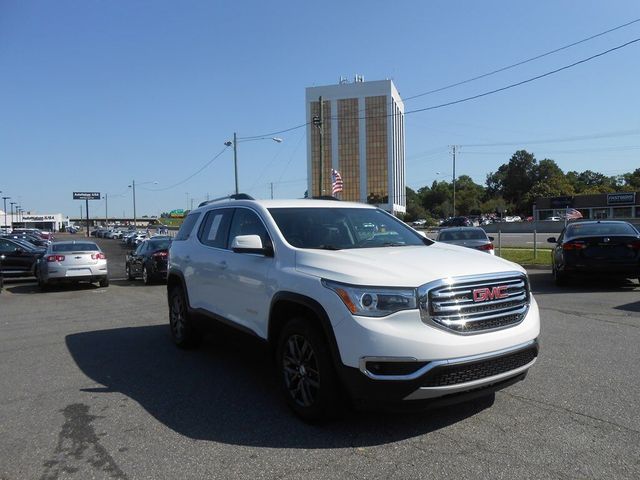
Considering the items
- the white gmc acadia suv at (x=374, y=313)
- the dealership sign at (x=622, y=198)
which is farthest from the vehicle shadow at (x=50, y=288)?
the dealership sign at (x=622, y=198)

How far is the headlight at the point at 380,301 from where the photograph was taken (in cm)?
380

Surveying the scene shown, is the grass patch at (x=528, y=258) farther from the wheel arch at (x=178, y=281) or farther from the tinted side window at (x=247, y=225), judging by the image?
the tinted side window at (x=247, y=225)

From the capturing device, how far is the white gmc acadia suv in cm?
372

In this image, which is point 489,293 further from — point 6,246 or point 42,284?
point 6,246

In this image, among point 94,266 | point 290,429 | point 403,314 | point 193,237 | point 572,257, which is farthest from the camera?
point 94,266

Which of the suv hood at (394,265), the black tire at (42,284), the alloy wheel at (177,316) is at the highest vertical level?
the suv hood at (394,265)

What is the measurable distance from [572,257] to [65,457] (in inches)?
432

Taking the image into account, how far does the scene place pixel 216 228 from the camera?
640cm

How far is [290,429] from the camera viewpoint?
423cm

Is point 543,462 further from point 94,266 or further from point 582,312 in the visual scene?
point 94,266

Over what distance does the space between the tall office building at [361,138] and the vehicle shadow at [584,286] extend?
10648 centimetres

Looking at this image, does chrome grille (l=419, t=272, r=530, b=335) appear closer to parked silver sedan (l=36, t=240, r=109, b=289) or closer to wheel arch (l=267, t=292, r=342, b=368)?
wheel arch (l=267, t=292, r=342, b=368)

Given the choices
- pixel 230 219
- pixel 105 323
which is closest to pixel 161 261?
pixel 105 323

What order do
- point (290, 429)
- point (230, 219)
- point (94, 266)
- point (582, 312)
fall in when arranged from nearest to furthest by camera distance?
1. point (290, 429)
2. point (230, 219)
3. point (582, 312)
4. point (94, 266)
